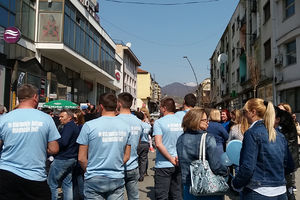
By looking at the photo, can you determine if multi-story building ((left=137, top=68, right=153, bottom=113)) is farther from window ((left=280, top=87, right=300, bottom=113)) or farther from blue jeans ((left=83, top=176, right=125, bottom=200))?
blue jeans ((left=83, top=176, right=125, bottom=200))

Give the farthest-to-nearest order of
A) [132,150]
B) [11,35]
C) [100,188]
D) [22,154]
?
[11,35], [132,150], [100,188], [22,154]

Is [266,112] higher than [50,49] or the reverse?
the reverse

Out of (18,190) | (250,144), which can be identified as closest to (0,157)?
(18,190)

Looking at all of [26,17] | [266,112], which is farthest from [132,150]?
[26,17]

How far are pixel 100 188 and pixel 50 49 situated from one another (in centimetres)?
1637

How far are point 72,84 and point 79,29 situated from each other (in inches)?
192

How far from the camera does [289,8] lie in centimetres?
1811

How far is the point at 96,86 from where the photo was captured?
32.5 m

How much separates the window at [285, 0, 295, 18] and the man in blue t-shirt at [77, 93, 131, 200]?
17.5 meters

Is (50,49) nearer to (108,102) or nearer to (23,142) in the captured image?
(108,102)

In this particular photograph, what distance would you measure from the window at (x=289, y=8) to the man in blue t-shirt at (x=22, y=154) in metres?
18.1

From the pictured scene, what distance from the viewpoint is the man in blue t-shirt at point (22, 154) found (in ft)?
10.4

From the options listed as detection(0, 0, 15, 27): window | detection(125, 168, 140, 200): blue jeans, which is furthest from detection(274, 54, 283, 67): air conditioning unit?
detection(125, 168, 140, 200): blue jeans

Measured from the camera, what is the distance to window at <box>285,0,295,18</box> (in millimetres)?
17531
